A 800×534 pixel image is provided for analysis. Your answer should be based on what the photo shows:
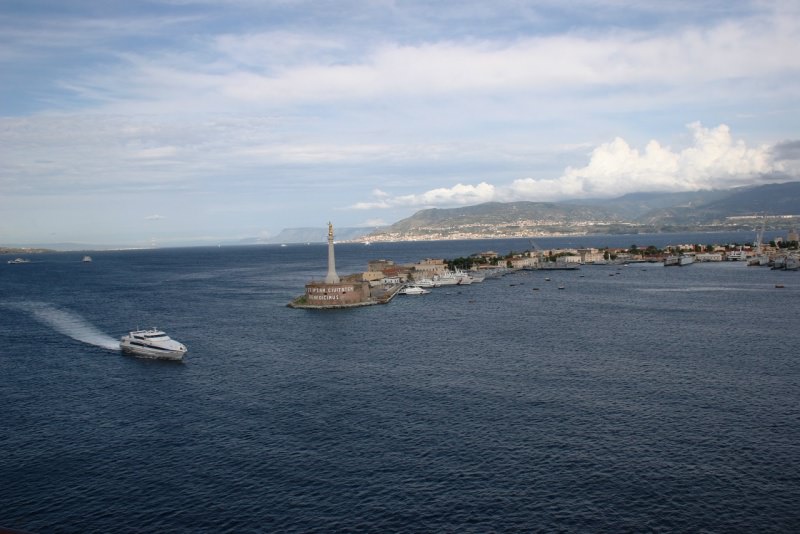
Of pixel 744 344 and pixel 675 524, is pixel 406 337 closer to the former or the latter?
pixel 744 344

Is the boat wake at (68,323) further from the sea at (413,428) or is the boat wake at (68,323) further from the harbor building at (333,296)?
the harbor building at (333,296)

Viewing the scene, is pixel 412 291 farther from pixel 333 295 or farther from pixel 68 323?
pixel 68 323

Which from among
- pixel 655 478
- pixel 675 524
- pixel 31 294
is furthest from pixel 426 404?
pixel 31 294

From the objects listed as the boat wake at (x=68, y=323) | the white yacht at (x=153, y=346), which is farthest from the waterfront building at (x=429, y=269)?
the white yacht at (x=153, y=346)

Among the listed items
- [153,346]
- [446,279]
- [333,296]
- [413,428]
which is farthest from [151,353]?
[446,279]

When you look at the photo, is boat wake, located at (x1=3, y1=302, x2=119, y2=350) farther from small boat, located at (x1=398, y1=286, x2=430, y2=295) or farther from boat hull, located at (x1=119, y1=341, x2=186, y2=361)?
small boat, located at (x1=398, y1=286, x2=430, y2=295)

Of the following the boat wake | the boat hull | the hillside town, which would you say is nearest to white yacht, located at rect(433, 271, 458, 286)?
the hillside town
